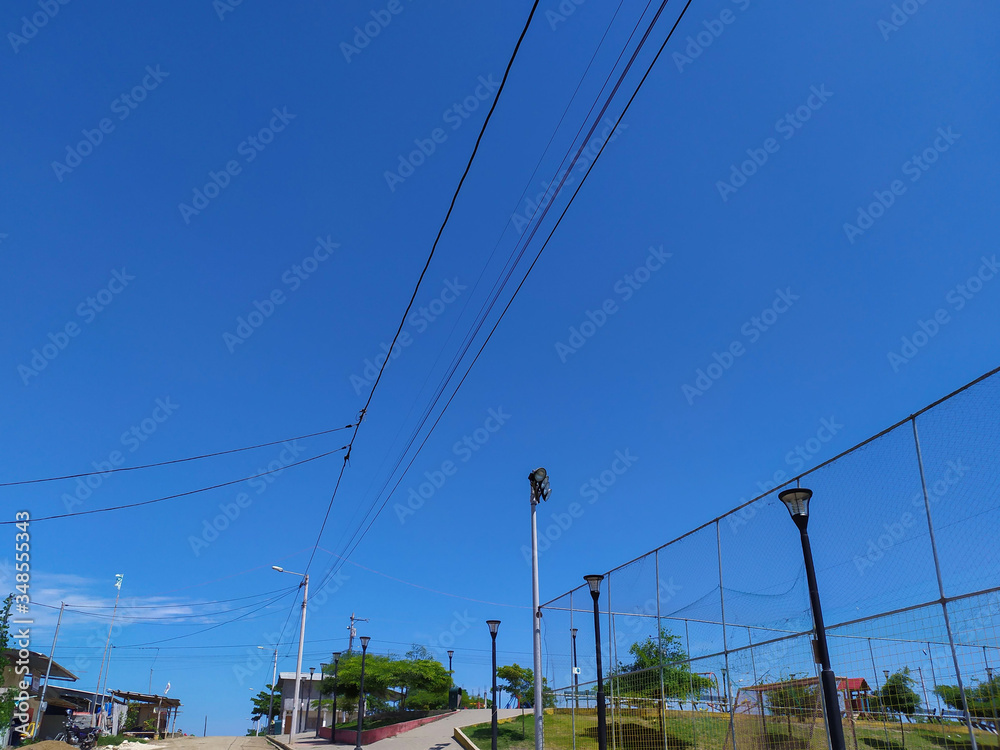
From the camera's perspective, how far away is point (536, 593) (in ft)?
52.7

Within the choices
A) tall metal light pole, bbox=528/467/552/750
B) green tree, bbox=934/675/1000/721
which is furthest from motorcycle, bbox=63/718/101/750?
green tree, bbox=934/675/1000/721

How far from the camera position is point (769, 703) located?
13898 mm

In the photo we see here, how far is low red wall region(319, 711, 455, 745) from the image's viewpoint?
1374 inches

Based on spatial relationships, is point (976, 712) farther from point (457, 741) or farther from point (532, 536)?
point (457, 741)

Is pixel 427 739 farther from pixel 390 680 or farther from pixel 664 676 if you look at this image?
pixel 664 676

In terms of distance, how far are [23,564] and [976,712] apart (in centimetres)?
2256

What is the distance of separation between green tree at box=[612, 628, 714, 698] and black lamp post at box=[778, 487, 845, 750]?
7.20 m

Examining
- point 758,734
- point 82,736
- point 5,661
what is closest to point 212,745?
point 82,736

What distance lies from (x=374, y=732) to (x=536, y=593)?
24360 millimetres

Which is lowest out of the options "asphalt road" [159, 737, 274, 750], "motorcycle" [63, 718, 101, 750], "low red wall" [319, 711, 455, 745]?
"asphalt road" [159, 737, 274, 750]

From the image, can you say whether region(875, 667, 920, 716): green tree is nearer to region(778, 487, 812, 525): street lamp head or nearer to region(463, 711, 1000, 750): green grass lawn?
region(463, 711, 1000, 750): green grass lawn

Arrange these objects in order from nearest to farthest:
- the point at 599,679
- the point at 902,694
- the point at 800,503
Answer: the point at 800,503, the point at 902,694, the point at 599,679

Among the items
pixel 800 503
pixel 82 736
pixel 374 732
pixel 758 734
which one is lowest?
pixel 374 732

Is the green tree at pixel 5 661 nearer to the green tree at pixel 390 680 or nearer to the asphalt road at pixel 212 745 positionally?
the asphalt road at pixel 212 745
